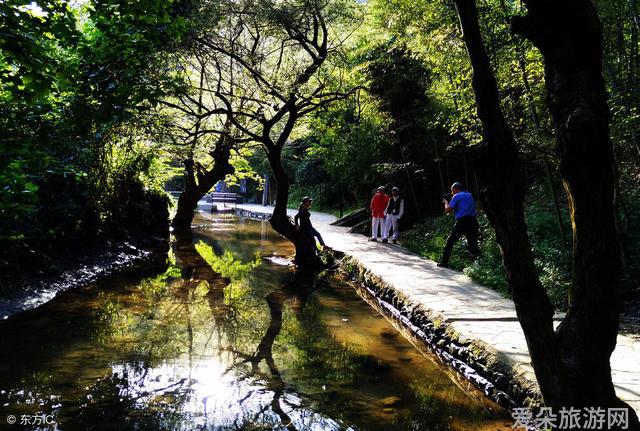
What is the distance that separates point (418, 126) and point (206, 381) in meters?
13.3

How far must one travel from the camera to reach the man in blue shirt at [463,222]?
A: 1028 cm

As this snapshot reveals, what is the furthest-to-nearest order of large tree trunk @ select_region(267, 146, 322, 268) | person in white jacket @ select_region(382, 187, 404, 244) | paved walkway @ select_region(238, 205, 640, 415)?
1. person in white jacket @ select_region(382, 187, 404, 244)
2. large tree trunk @ select_region(267, 146, 322, 268)
3. paved walkway @ select_region(238, 205, 640, 415)

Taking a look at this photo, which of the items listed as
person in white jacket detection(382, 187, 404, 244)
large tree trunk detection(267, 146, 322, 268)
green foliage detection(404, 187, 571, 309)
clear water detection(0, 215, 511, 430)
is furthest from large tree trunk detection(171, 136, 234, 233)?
clear water detection(0, 215, 511, 430)

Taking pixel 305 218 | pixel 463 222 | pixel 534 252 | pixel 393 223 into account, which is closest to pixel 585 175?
pixel 534 252

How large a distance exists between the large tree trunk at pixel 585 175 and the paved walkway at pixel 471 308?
1161 millimetres

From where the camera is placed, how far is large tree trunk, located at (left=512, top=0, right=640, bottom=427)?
290cm

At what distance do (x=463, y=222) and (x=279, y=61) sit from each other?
21.4 feet

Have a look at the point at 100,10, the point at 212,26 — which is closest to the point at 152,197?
the point at 212,26

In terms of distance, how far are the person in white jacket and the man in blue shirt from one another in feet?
11.1

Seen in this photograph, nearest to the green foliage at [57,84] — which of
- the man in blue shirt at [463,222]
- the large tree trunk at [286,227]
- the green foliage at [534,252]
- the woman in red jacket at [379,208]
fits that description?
the large tree trunk at [286,227]

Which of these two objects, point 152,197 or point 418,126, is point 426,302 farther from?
point 152,197

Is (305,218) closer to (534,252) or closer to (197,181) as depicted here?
(534,252)

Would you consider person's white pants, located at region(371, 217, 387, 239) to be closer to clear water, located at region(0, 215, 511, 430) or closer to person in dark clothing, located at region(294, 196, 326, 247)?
person in dark clothing, located at region(294, 196, 326, 247)

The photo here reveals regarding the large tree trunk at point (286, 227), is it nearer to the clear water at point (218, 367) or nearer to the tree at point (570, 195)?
the clear water at point (218, 367)
